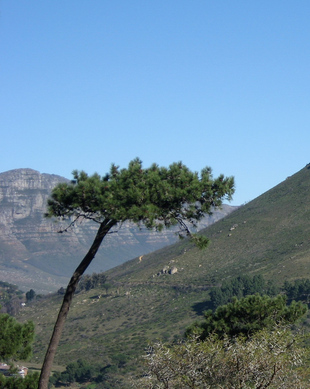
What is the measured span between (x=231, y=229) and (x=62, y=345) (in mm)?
44319

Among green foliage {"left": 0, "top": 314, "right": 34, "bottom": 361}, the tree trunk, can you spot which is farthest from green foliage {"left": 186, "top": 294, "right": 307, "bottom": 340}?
the tree trunk

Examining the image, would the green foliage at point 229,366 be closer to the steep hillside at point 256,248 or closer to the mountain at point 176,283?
the mountain at point 176,283

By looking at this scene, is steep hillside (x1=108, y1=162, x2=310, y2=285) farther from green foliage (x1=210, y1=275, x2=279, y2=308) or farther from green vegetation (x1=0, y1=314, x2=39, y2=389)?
green vegetation (x1=0, y1=314, x2=39, y2=389)

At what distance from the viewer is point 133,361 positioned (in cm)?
6359

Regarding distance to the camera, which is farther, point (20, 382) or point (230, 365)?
point (20, 382)

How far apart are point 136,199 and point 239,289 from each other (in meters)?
68.9

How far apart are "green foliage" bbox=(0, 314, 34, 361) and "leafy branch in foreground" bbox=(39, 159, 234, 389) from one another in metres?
5.82

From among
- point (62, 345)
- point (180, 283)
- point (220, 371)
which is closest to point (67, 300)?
point (220, 371)

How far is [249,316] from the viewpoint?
23.5 m

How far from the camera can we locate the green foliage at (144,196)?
15711 mm

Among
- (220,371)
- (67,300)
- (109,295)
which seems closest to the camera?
(220,371)

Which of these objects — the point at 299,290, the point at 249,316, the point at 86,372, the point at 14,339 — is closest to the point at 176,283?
the point at 299,290

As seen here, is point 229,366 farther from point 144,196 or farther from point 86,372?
point 86,372

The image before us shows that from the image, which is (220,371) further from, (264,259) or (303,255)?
(264,259)
